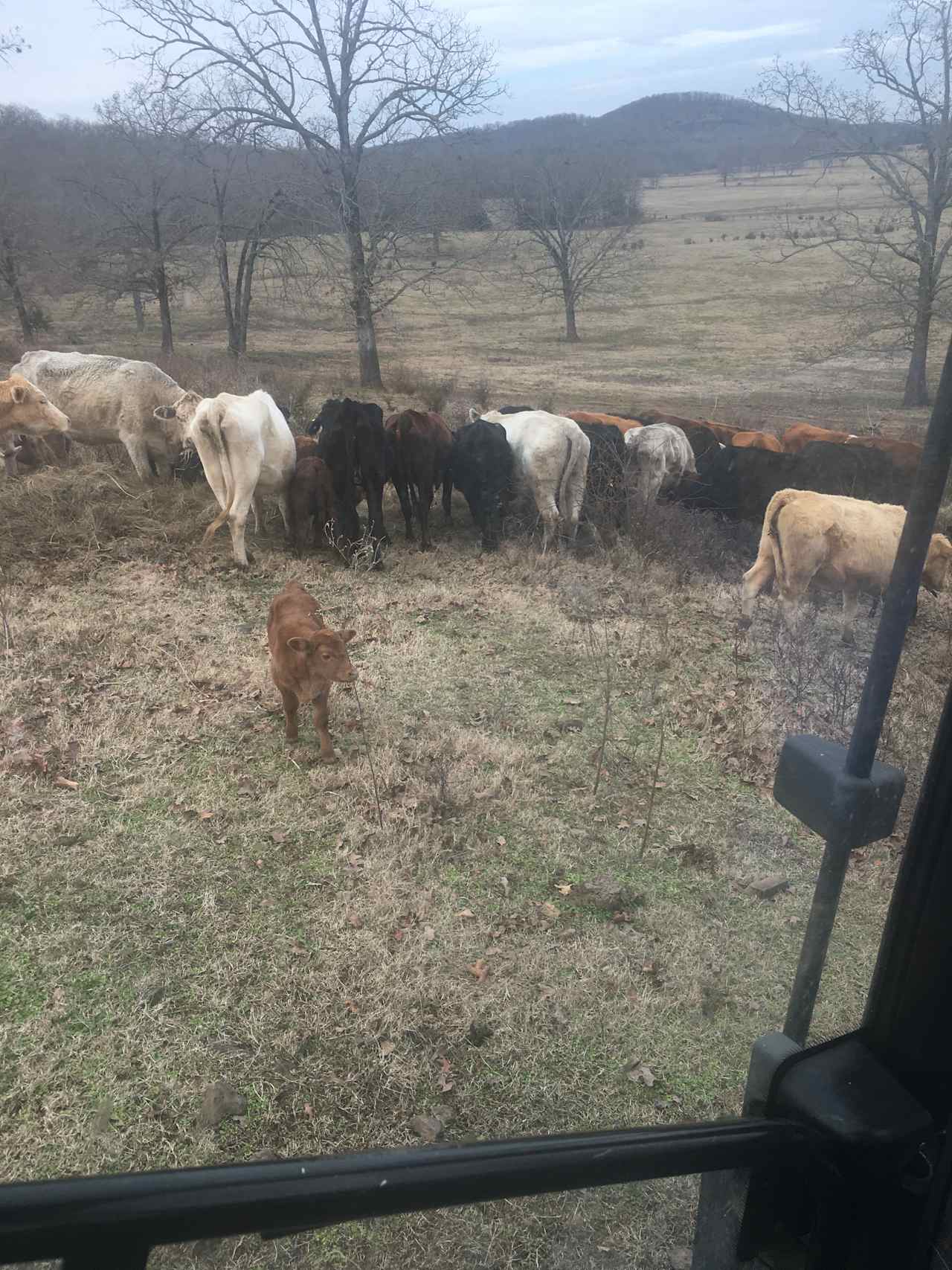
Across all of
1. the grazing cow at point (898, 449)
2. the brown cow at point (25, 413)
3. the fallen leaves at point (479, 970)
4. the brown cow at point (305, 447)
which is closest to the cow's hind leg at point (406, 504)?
the brown cow at point (305, 447)

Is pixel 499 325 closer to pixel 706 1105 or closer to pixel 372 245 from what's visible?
pixel 372 245

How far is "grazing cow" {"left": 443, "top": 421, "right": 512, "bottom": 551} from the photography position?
10.3m

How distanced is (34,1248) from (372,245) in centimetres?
2345

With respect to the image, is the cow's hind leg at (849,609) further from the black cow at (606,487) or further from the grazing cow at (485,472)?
the grazing cow at (485,472)

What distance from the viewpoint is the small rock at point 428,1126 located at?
323 cm

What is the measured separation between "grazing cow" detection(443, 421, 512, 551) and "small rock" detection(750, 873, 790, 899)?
6.30m

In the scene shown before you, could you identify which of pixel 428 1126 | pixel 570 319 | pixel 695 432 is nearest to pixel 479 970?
pixel 428 1126

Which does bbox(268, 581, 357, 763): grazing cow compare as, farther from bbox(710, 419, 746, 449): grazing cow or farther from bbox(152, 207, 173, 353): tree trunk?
bbox(152, 207, 173, 353): tree trunk

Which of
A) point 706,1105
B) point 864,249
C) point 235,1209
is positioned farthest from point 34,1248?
point 864,249

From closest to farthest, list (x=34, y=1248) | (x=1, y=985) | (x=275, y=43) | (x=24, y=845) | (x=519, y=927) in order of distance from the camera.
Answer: (x=34, y=1248)
(x=1, y=985)
(x=519, y=927)
(x=24, y=845)
(x=275, y=43)

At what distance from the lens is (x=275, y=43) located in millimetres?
21047

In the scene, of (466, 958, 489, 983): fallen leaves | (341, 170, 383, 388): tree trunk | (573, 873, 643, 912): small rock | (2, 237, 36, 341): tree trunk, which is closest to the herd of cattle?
(573, 873, 643, 912): small rock

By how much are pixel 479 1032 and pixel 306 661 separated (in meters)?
2.46

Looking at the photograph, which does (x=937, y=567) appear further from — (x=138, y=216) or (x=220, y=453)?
(x=138, y=216)
